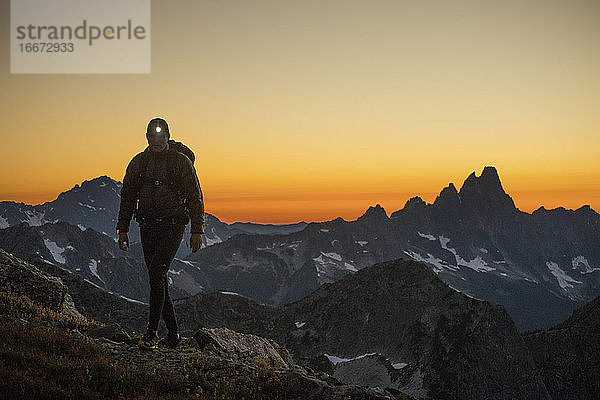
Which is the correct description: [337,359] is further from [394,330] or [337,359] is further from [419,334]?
[419,334]

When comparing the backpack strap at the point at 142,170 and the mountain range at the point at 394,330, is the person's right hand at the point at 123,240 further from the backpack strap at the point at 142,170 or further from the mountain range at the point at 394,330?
the mountain range at the point at 394,330

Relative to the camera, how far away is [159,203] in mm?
9648

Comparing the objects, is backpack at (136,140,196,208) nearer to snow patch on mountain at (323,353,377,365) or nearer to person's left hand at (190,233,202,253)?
person's left hand at (190,233,202,253)

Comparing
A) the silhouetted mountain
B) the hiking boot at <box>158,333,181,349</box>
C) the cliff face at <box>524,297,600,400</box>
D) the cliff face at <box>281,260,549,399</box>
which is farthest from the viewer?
the cliff face at <box>524,297,600,400</box>

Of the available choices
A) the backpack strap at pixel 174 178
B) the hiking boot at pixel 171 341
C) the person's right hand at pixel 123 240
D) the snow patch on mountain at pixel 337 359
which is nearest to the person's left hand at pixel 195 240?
the backpack strap at pixel 174 178

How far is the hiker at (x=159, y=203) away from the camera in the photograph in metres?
Result: 9.65

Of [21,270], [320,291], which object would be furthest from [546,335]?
[21,270]

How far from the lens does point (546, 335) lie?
169625 millimetres

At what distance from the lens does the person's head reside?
9.72 metres

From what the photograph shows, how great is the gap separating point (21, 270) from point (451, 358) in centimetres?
11588

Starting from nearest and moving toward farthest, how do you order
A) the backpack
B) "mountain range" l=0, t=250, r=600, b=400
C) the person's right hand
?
1. the backpack
2. the person's right hand
3. "mountain range" l=0, t=250, r=600, b=400

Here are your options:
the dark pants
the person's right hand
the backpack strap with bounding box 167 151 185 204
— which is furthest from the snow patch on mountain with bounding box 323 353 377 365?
the backpack strap with bounding box 167 151 185 204

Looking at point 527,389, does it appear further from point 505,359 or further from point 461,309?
point 461,309

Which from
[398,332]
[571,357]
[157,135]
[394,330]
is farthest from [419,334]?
[157,135]
